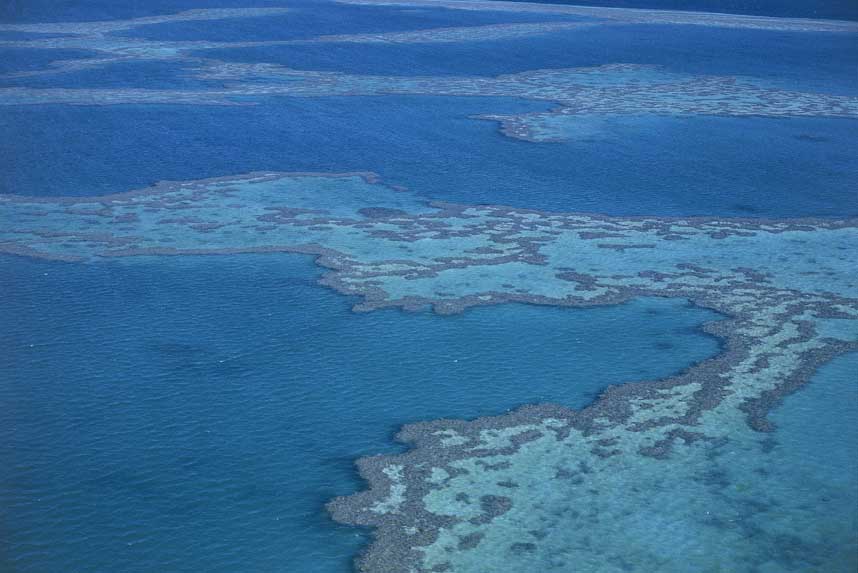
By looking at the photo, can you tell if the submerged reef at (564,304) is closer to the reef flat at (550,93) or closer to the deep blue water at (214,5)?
the reef flat at (550,93)

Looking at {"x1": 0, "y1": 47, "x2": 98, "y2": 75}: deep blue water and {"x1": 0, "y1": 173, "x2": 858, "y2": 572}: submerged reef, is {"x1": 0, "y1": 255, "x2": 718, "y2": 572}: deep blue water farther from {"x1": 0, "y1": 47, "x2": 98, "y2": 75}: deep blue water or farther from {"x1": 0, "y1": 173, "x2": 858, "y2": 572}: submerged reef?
{"x1": 0, "y1": 47, "x2": 98, "y2": 75}: deep blue water

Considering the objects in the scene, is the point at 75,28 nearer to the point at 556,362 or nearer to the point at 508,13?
the point at 508,13

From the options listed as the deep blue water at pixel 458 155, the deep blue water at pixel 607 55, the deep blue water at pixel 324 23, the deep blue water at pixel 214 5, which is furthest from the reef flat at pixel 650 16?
the deep blue water at pixel 458 155

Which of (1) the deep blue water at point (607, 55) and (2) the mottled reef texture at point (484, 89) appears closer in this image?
(2) the mottled reef texture at point (484, 89)

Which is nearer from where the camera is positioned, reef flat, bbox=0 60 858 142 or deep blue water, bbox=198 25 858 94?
reef flat, bbox=0 60 858 142

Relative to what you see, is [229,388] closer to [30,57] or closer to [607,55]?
[30,57]

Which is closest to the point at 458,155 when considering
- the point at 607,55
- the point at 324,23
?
the point at 607,55

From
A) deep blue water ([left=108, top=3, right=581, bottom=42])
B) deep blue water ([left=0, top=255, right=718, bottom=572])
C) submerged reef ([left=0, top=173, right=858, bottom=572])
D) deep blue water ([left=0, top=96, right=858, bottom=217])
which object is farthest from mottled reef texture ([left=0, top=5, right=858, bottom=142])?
deep blue water ([left=0, top=255, right=718, bottom=572])
